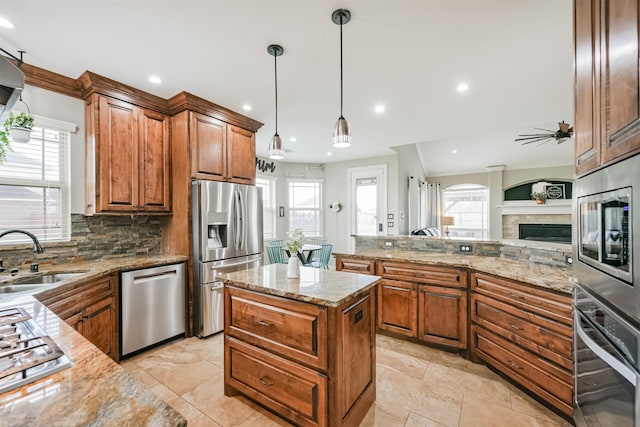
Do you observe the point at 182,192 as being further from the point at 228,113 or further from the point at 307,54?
the point at 307,54

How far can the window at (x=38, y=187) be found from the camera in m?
2.54

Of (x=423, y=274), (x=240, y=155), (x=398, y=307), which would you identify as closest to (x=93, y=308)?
(x=240, y=155)

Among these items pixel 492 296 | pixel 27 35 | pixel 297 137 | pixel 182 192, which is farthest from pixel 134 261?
pixel 492 296

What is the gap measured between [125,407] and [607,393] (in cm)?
162

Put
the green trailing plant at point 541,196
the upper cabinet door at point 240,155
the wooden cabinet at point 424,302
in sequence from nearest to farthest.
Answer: the wooden cabinet at point 424,302
the upper cabinet door at point 240,155
the green trailing plant at point 541,196

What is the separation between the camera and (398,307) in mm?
3064

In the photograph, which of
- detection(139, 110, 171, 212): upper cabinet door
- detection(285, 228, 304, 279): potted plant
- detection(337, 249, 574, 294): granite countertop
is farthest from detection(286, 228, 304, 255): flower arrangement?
detection(139, 110, 171, 212): upper cabinet door

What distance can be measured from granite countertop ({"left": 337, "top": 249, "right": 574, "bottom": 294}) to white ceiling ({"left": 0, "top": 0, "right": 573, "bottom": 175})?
1790mm

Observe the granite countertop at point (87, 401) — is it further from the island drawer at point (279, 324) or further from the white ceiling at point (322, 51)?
the white ceiling at point (322, 51)

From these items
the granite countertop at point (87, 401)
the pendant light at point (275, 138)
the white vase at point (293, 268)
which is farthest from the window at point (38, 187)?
A: the granite countertop at point (87, 401)

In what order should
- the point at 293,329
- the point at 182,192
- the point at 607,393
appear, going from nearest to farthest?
the point at 607,393 < the point at 293,329 < the point at 182,192

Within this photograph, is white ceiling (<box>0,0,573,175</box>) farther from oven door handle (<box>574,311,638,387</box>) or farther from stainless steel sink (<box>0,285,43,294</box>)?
oven door handle (<box>574,311,638,387</box>)

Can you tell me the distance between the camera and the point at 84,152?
2.93 meters

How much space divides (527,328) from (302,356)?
1.71m
